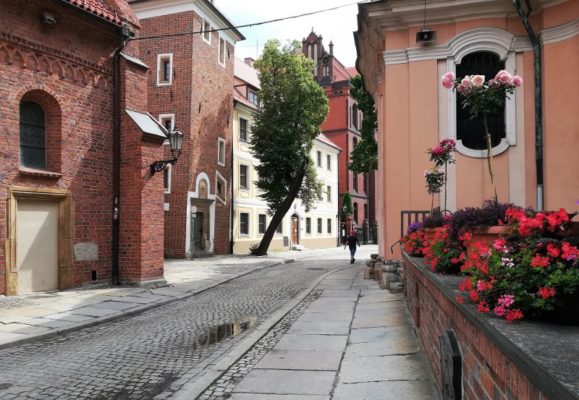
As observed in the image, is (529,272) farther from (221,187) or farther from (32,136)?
(221,187)

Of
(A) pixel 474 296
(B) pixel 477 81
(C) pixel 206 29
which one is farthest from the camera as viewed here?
(C) pixel 206 29

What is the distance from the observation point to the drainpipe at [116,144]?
13.0 metres

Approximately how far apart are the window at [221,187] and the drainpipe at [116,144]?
13.6m

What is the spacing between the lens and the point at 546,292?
242 cm

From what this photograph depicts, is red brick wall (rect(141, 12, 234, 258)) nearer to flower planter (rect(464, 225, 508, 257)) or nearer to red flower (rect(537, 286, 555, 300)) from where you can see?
flower planter (rect(464, 225, 508, 257))

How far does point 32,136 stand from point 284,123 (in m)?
16.6

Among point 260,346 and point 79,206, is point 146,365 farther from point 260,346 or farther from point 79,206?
point 79,206

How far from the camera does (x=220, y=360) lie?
6.07 metres

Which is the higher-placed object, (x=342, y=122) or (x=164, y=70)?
(x=342, y=122)

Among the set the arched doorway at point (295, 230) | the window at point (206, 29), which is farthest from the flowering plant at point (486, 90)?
the arched doorway at point (295, 230)

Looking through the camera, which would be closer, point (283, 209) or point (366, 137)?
point (366, 137)

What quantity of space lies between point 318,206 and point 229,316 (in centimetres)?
3218

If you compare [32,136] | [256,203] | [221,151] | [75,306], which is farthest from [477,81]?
[256,203]

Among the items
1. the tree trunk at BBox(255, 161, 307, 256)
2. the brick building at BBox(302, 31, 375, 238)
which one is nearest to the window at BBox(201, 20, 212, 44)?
the tree trunk at BBox(255, 161, 307, 256)
